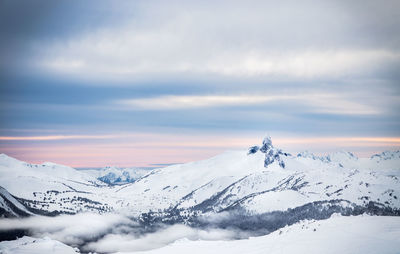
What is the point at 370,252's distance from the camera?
90188 millimetres

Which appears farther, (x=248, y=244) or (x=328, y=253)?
(x=248, y=244)

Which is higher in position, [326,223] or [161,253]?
[326,223]

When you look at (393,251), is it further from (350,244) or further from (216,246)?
(216,246)

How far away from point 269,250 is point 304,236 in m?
14.3

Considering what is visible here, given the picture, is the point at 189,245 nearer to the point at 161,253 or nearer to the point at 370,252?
the point at 161,253

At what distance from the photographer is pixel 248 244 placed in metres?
118

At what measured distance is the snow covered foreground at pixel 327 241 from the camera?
3765 inches

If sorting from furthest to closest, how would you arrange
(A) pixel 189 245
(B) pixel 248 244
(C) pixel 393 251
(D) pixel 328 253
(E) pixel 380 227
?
1. (A) pixel 189 245
2. (B) pixel 248 244
3. (E) pixel 380 227
4. (D) pixel 328 253
5. (C) pixel 393 251

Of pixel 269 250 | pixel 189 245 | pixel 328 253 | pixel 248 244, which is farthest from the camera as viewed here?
pixel 189 245

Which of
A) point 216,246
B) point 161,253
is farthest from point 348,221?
point 161,253

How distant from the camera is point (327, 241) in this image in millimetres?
103438

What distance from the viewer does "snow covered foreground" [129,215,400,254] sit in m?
95.6

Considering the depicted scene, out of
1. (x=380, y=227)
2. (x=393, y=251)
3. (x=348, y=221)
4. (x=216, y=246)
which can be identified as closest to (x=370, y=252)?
(x=393, y=251)

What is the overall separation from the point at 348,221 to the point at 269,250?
33.6 meters
